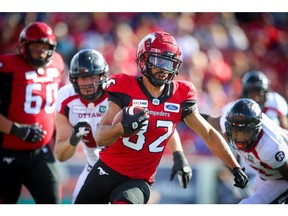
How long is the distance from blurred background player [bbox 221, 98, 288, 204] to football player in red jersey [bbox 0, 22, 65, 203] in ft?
3.61

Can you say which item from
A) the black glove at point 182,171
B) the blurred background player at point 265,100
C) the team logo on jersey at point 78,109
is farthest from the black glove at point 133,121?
the blurred background player at point 265,100

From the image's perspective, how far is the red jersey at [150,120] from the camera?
127 inches

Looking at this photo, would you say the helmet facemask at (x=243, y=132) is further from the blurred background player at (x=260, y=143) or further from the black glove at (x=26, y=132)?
the black glove at (x=26, y=132)

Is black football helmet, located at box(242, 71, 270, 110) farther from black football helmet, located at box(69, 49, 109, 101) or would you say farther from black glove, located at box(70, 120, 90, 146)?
black glove, located at box(70, 120, 90, 146)

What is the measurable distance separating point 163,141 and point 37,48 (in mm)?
1209

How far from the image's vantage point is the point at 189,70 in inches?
263

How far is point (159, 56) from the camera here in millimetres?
3244

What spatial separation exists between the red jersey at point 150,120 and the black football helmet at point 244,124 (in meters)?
0.38

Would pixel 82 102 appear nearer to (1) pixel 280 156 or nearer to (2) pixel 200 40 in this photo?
(1) pixel 280 156

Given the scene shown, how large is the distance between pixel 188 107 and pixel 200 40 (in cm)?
389

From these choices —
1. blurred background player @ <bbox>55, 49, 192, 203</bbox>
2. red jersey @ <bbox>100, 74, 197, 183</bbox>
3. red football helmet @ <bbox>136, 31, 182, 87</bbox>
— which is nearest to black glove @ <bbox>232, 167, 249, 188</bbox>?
Answer: red jersey @ <bbox>100, 74, 197, 183</bbox>

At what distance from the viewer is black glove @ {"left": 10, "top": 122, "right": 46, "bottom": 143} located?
3992 mm

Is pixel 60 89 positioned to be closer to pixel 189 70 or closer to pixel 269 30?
pixel 189 70

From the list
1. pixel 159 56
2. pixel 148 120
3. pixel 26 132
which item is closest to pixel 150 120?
pixel 148 120
